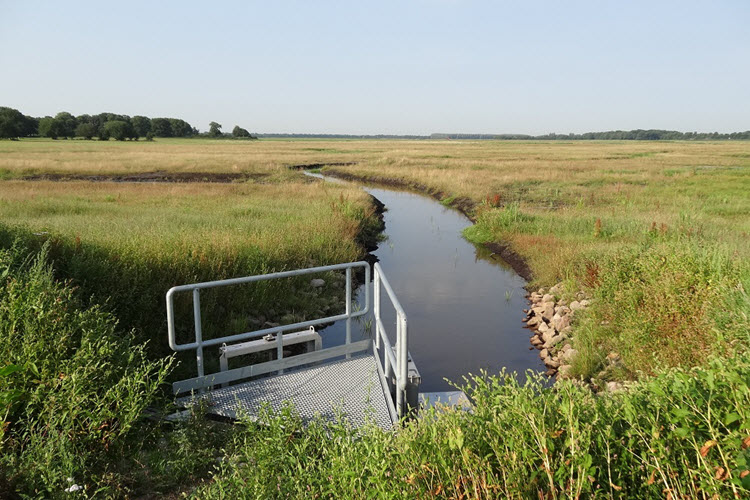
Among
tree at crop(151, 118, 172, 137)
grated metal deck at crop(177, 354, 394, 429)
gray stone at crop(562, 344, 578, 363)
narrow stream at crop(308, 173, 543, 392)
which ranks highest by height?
tree at crop(151, 118, 172, 137)

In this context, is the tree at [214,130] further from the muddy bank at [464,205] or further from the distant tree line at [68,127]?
the muddy bank at [464,205]

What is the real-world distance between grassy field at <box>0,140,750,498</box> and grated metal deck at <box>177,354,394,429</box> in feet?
1.34

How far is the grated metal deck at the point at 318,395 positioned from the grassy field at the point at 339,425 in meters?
0.41

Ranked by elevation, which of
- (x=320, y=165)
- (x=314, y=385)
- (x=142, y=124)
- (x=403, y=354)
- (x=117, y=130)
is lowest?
(x=314, y=385)

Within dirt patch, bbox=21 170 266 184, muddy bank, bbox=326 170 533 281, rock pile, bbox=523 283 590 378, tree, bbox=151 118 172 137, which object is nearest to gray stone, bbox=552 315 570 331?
rock pile, bbox=523 283 590 378

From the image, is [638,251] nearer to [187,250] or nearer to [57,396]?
[187,250]

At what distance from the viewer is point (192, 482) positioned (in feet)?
13.3

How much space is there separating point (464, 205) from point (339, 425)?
77.1ft

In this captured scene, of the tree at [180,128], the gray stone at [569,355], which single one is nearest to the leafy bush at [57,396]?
the gray stone at [569,355]

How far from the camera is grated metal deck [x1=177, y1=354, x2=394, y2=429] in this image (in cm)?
494

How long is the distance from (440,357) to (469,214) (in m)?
15.3

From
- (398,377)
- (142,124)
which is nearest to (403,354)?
(398,377)

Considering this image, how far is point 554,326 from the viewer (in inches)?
393

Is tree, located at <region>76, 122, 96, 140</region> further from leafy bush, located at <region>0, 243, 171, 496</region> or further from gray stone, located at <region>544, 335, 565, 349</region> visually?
leafy bush, located at <region>0, 243, 171, 496</region>
